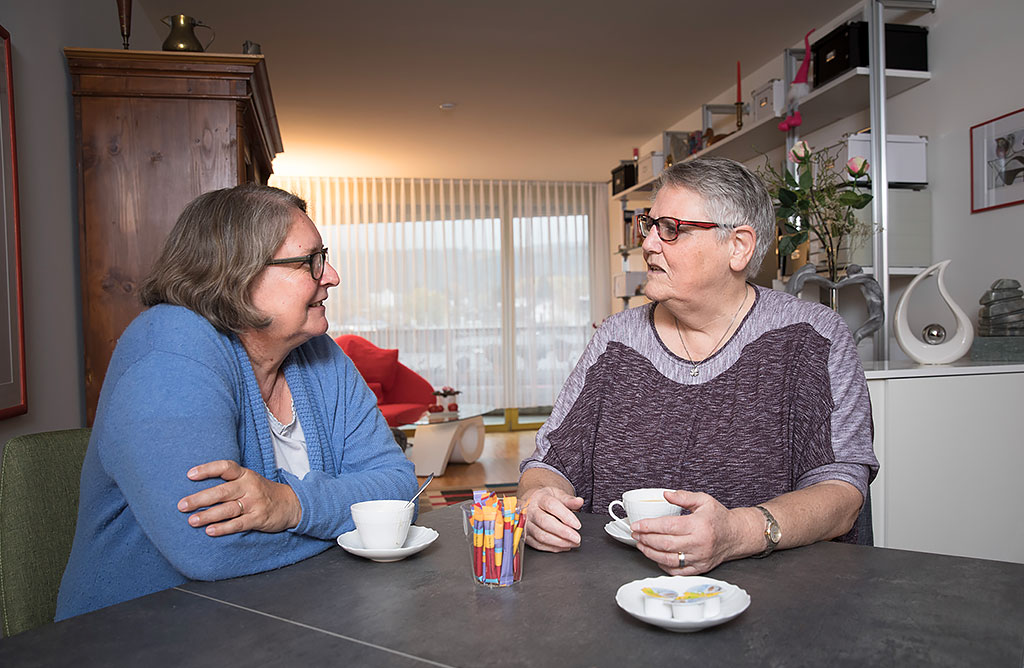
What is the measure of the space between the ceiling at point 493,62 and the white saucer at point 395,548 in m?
3.14

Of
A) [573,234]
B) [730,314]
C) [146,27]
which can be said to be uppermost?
[146,27]

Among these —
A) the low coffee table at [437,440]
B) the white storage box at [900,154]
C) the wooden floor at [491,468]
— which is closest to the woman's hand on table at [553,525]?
the white storage box at [900,154]

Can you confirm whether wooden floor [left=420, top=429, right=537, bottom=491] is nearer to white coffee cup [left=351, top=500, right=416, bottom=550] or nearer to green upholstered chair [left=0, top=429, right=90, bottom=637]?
green upholstered chair [left=0, top=429, right=90, bottom=637]

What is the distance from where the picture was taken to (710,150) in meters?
4.79

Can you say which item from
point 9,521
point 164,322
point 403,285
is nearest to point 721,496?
point 164,322

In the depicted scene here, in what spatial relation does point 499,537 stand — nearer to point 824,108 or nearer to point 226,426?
point 226,426

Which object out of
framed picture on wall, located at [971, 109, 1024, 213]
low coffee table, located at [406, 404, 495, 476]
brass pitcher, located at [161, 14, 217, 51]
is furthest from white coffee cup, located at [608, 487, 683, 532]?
low coffee table, located at [406, 404, 495, 476]

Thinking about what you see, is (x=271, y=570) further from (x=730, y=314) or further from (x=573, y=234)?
(x=573, y=234)

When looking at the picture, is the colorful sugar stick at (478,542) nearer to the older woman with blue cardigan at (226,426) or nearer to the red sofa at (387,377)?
the older woman with blue cardigan at (226,426)

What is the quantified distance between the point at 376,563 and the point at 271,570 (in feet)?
0.47

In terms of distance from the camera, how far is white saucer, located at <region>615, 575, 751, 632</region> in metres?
0.82

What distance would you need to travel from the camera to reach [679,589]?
904mm

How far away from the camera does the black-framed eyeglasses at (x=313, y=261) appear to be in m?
1.35

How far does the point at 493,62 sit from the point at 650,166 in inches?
60.7
